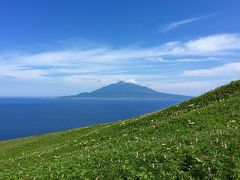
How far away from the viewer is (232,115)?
2894 centimetres

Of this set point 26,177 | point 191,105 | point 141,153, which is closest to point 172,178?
point 141,153

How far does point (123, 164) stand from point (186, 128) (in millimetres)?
12938

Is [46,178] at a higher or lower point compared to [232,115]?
lower

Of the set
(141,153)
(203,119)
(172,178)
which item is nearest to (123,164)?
(141,153)

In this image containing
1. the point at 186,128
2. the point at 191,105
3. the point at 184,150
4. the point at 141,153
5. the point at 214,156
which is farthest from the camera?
the point at 191,105

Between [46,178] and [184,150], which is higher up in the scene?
[184,150]

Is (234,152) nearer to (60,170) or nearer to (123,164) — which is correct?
(123,164)

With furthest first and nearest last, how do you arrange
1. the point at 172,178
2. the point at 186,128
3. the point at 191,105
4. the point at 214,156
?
1. the point at 191,105
2. the point at 186,128
3. the point at 214,156
4. the point at 172,178

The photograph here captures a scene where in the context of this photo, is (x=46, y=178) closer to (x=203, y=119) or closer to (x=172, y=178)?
(x=172, y=178)

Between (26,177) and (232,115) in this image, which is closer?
(26,177)

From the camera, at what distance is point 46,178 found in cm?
1577

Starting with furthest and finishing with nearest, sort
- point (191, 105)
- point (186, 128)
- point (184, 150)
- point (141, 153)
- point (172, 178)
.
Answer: point (191, 105) → point (186, 128) → point (141, 153) → point (184, 150) → point (172, 178)

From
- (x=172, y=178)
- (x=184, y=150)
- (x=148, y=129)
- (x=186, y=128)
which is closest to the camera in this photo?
(x=172, y=178)

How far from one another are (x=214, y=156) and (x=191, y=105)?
84.6 ft
